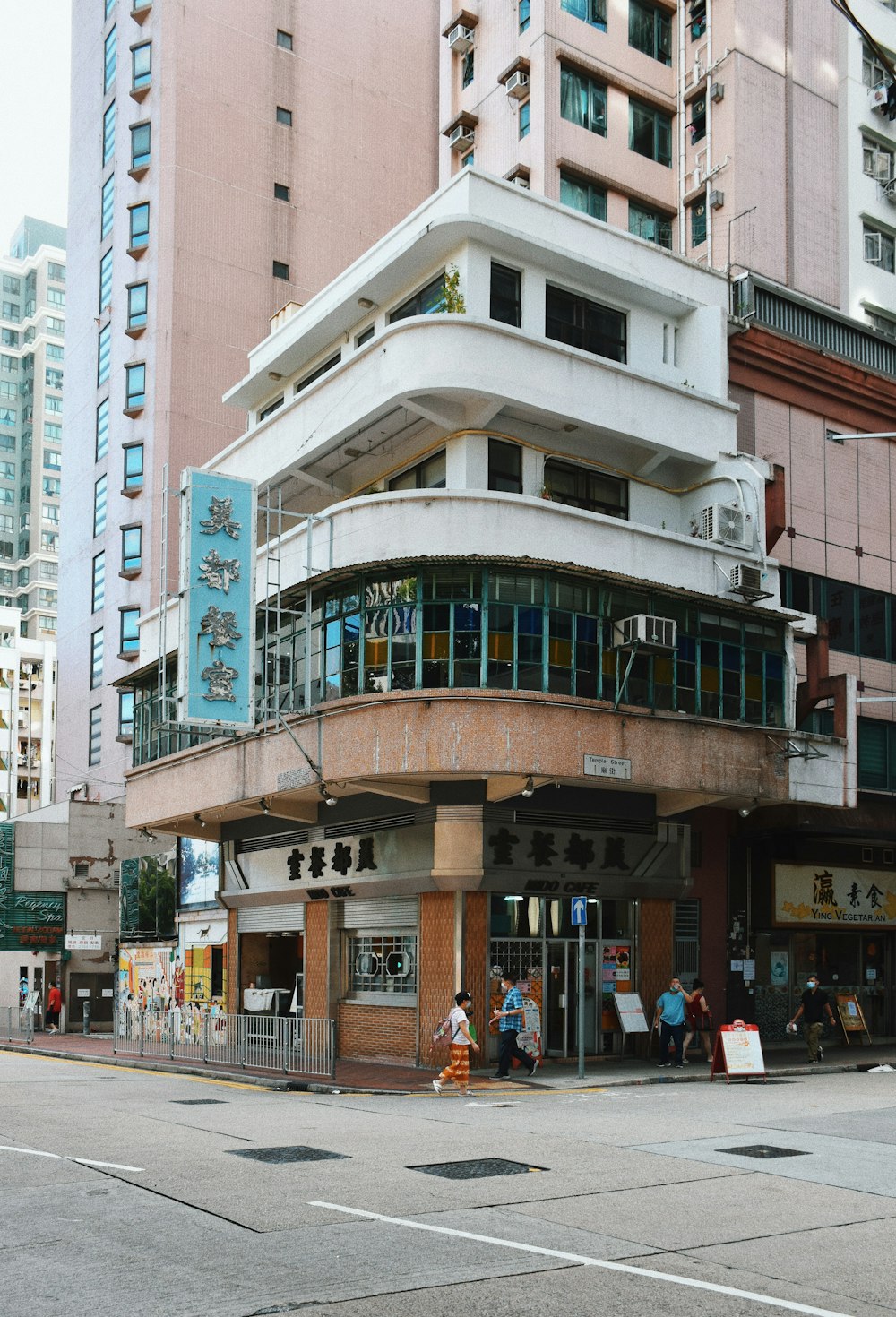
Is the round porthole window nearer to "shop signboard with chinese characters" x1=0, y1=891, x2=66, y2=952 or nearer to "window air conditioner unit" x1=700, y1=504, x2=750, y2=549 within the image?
"window air conditioner unit" x1=700, y1=504, x2=750, y2=549

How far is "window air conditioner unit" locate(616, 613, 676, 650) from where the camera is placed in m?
23.5

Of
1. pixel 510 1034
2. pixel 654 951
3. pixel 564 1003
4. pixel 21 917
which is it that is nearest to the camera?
pixel 510 1034

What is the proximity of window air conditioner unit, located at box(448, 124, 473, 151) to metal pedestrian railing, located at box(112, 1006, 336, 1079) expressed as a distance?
86.8 ft

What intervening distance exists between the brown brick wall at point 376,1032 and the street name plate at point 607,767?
18.3 ft

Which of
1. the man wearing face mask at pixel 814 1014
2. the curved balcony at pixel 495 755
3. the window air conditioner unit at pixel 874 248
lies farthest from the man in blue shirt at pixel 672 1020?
the window air conditioner unit at pixel 874 248

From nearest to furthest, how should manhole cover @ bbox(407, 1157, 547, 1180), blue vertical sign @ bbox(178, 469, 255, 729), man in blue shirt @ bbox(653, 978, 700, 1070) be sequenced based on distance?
manhole cover @ bbox(407, 1157, 547, 1180), blue vertical sign @ bbox(178, 469, 255, 729), man in blue shirt @ bbox(653, 978, 700, 1070)

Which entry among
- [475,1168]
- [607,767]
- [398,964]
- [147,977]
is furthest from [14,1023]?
[475,1168]

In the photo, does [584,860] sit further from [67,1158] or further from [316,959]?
[67,1158]

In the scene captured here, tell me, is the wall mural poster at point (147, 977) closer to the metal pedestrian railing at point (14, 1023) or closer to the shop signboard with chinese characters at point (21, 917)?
the metal pedestrian railing at point (14, 1023)

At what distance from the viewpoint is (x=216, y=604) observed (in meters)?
23.4

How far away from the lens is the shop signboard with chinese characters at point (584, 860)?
23812mm

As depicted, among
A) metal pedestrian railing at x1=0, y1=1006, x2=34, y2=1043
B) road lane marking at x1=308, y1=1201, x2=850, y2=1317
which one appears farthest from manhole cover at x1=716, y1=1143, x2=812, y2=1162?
metal pedestrian railing at x1=0, y1=1006, x2=34, y2=1043

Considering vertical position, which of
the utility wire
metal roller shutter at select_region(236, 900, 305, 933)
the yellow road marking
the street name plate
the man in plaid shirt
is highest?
the utility wire

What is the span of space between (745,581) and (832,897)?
8.60 meters
